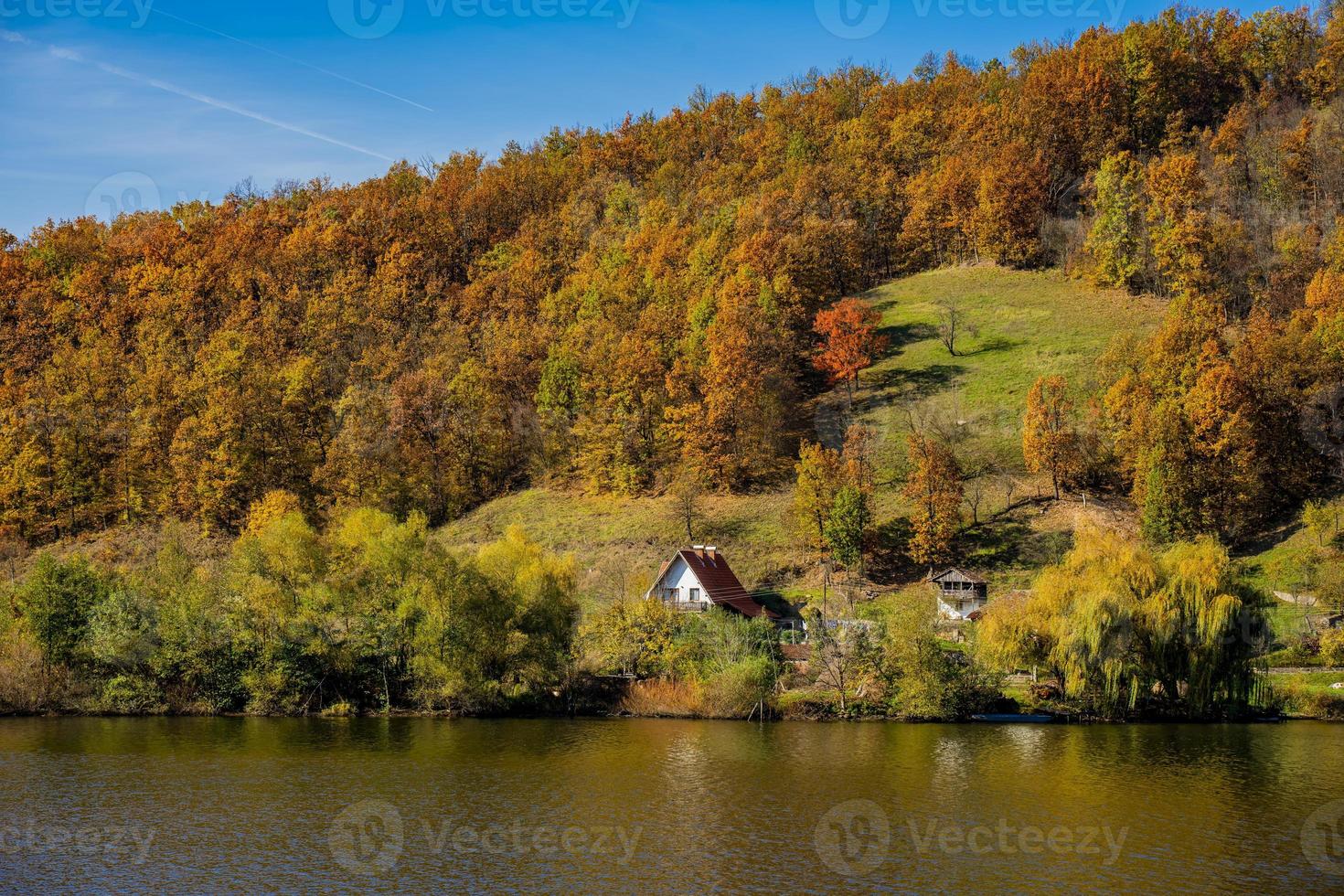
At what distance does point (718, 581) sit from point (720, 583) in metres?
0.25

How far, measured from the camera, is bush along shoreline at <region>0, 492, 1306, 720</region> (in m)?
55.4

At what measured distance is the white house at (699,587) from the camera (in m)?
74.3

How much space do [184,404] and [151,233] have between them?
4775cm

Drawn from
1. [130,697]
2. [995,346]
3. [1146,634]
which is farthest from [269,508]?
[1146,634]

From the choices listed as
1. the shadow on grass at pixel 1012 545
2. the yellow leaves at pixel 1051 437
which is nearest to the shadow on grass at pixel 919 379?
the yellow leaves at pixel 1051 437

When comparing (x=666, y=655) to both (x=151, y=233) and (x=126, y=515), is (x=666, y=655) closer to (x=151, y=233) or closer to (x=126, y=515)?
(x=126, y=515)

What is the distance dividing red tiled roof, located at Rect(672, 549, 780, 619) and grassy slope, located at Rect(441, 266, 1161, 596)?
330cm

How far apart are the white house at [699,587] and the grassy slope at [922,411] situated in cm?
311

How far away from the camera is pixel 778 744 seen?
4988 centimetres

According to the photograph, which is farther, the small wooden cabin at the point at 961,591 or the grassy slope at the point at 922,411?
the grassy slope at the point at 922,411

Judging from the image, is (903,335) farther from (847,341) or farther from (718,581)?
(718,581)

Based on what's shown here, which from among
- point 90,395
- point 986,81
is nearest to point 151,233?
point 90,395

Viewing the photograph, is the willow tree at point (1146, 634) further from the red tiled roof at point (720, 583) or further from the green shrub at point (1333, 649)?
the red tiled roof at point (720, 583)

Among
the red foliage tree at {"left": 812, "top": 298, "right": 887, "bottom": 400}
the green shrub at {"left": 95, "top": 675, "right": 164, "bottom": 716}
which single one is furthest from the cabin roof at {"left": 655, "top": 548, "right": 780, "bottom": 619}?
the red foliage tree at {"left": 812, "top": 298, "right": 887, "bottom": 400}
